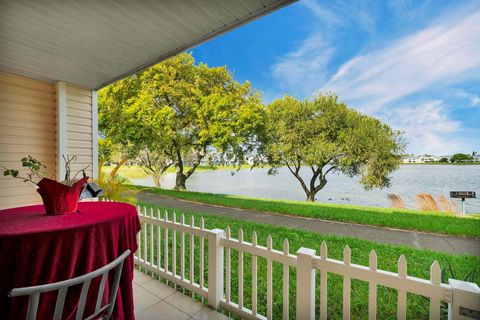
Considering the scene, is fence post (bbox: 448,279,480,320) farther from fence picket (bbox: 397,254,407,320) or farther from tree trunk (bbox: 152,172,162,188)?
tree trunk (bbox: 152,172,162,188)

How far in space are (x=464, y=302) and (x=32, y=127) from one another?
14.9ft

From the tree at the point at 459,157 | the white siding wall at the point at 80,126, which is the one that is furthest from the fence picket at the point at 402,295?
the tree at the point at 459,157

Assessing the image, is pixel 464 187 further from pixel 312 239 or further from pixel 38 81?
pixel 38 81

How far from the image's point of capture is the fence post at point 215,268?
198cm

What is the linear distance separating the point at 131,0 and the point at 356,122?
428 inches

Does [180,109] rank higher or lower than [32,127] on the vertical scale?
higher

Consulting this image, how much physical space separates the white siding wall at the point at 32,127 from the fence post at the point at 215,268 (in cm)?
271

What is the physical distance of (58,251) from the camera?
1.11 m

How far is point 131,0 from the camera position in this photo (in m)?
1.60

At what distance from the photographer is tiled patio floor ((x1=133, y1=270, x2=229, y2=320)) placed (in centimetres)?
187

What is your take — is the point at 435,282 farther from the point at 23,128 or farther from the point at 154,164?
the point at 154,164

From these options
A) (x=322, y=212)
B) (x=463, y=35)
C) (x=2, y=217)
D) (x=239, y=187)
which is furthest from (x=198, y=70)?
(x=2, y=217)

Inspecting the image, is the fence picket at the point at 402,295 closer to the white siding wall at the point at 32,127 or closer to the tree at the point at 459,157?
the white siding wall at the point at 32,127

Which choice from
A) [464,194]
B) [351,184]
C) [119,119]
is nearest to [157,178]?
[119,119]
